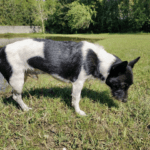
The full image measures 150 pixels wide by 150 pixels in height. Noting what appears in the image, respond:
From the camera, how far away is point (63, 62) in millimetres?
2438

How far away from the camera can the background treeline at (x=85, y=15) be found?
93.5 feet

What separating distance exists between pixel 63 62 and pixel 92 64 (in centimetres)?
54

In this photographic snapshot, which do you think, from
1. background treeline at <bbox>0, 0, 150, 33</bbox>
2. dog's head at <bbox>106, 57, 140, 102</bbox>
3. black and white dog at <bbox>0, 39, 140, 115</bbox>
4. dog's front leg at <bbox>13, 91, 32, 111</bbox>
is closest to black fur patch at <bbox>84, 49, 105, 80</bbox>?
black and white dog at <bbox>0, 39, 140, 115</bbox>

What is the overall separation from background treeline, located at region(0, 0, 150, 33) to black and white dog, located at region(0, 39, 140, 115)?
2960 cm

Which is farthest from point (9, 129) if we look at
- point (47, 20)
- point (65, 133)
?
point (47, 20)

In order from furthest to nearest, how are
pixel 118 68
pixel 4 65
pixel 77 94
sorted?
pixel 77 94 → pixel 4 65 → pixel 118 68

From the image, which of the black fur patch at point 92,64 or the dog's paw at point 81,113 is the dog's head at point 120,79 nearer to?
the black fur patch at point 92,64

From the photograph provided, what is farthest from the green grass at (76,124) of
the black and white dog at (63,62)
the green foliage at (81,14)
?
the green foliage at (81,14)

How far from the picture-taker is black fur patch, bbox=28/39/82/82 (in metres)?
2.40

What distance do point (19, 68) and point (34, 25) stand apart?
136 feet

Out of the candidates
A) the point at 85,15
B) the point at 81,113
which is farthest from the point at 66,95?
the point at 85,15

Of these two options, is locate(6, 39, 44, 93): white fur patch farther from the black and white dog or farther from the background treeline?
the background treeline

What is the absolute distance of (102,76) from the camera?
257cm

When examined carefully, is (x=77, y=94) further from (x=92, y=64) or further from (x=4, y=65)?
(x=4, y=65)
